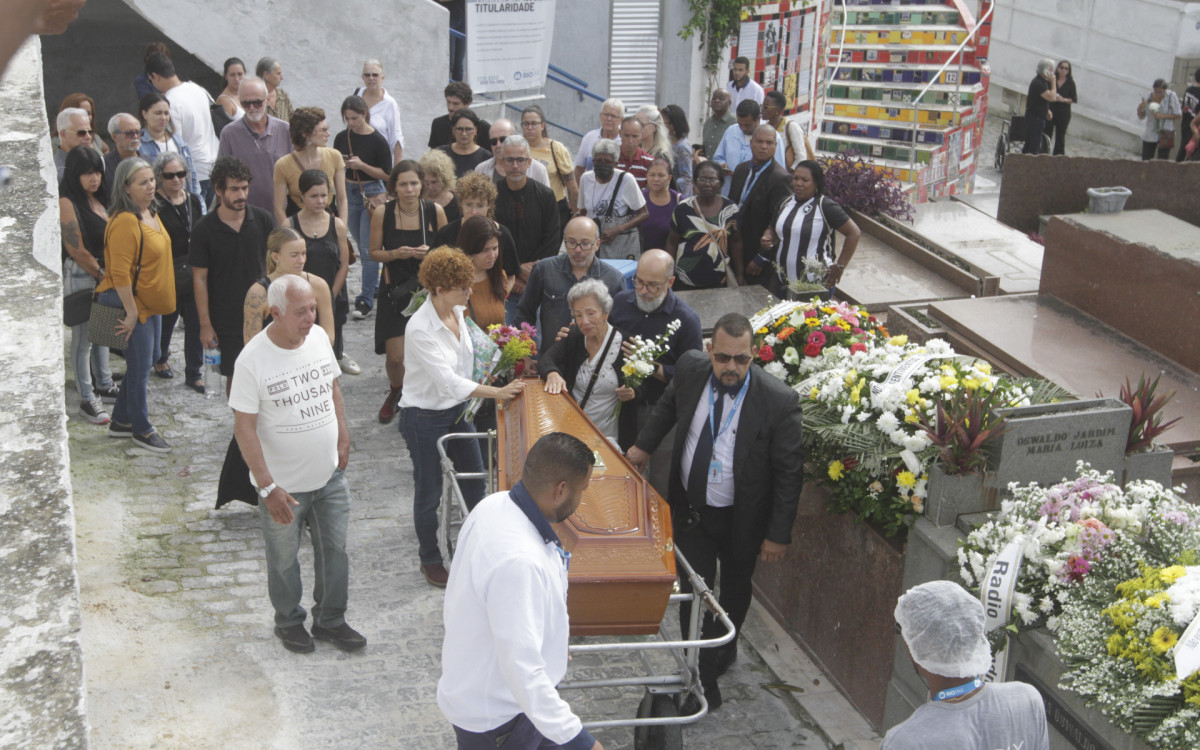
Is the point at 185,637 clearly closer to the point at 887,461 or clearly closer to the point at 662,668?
the point at 662,668

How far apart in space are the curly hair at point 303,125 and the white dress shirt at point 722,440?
4.85 metres

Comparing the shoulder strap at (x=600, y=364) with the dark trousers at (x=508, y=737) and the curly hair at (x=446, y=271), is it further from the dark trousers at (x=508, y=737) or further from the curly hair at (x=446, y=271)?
the dark trousers at (x=508, y=737)

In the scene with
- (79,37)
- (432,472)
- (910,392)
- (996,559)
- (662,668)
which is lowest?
(662,668)

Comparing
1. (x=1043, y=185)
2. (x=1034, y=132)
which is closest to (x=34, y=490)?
(x=1043, y=185)

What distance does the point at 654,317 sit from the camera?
6.96 meters

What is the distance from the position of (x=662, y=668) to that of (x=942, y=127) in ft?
39.1

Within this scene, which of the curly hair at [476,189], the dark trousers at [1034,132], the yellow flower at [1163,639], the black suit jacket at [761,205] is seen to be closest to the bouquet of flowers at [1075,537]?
the yellow flower at [1163,639]

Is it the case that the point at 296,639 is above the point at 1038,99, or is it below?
below

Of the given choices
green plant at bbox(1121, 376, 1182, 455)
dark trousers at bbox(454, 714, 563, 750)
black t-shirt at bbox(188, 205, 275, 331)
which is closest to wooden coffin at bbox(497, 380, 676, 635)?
dark trousers at bbox(454, 714, 563, 750)

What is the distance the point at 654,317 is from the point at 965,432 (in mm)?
2146

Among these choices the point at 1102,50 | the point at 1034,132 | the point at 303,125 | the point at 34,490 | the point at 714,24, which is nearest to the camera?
the point at 34,490

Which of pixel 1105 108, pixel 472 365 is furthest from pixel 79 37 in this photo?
pixel 1105 108

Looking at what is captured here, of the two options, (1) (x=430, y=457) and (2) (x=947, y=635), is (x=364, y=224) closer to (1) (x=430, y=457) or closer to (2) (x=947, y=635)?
(1) (x=430, y=457)

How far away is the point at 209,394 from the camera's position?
8992 millimetres
